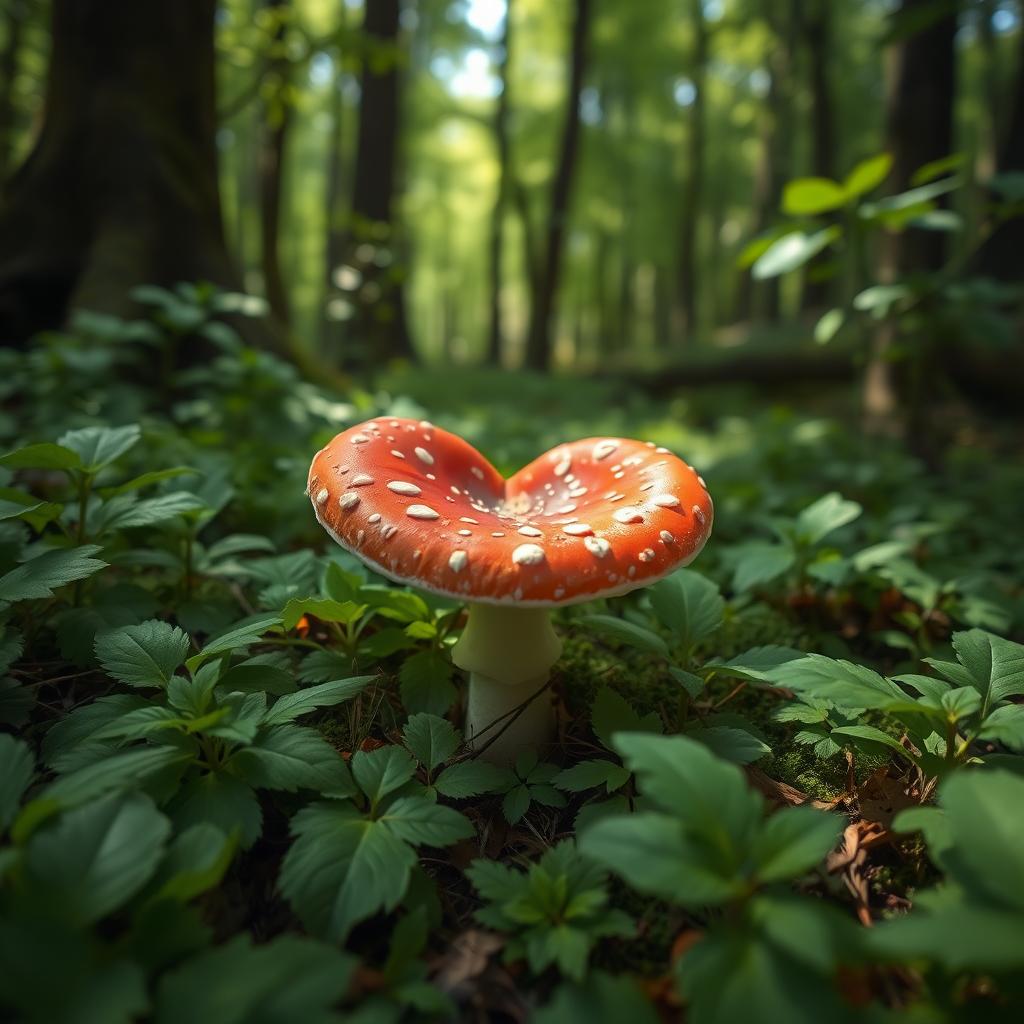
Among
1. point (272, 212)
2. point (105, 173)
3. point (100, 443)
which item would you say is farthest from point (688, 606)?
point (272, 212)

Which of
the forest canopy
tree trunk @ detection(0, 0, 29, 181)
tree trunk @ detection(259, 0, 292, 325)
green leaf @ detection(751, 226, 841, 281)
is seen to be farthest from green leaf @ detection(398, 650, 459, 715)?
tree trunk @ detection(0, 0, 29, 181)

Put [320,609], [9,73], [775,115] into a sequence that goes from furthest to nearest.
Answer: [775,115]
[9,73]
[320,609]

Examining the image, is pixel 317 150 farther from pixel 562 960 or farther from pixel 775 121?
pixel 562 960

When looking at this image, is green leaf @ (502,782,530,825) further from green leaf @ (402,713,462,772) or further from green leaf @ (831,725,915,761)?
green leaf @ (831,725,915,761)

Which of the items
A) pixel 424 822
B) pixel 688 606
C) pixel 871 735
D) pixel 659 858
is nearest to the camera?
pixel 659 858

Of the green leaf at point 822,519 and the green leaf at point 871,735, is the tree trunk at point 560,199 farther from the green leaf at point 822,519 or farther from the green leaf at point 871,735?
the green leaf at point 871,735

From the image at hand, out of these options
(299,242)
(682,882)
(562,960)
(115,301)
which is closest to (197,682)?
(562,960)

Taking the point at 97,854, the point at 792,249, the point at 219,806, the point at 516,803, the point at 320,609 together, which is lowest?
the point at 516,803

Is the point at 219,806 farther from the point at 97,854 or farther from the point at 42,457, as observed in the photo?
the point at 42,457
